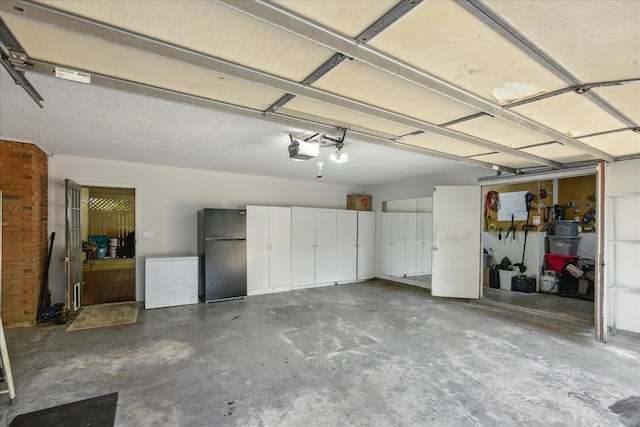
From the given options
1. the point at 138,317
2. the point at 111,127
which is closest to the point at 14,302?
the point at 138,317

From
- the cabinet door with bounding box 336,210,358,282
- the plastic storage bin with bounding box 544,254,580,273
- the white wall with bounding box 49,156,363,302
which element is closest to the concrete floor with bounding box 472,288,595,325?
the plastic storage bin with bounding box 544,254,580,273

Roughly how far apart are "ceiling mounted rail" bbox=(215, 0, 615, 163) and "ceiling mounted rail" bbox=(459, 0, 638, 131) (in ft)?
1.31

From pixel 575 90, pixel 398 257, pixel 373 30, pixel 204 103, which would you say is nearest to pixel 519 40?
pixel 373 30

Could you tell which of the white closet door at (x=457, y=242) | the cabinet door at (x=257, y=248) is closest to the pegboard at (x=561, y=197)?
the white closet door at (x=457, y=242)

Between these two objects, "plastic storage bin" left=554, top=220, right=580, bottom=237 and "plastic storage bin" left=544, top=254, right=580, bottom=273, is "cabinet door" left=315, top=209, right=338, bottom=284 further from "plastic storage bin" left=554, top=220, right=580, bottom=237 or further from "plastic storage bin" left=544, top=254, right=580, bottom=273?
"plastic storage bin" left=554, top=220, right=580, bottom=237

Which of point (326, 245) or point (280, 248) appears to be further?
point (326, 245)

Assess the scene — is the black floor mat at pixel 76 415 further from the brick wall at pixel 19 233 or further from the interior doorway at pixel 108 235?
the interior doorway at pixel 108 235

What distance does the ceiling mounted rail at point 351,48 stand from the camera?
3.62ft

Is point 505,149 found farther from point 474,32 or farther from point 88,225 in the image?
point 88,225

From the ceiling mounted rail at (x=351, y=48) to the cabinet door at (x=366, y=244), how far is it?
5.08 metres

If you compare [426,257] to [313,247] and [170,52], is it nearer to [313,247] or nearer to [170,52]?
[313,247]

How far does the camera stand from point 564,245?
236 inches

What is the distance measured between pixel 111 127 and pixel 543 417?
459cm

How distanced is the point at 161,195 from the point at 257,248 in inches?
78.3
